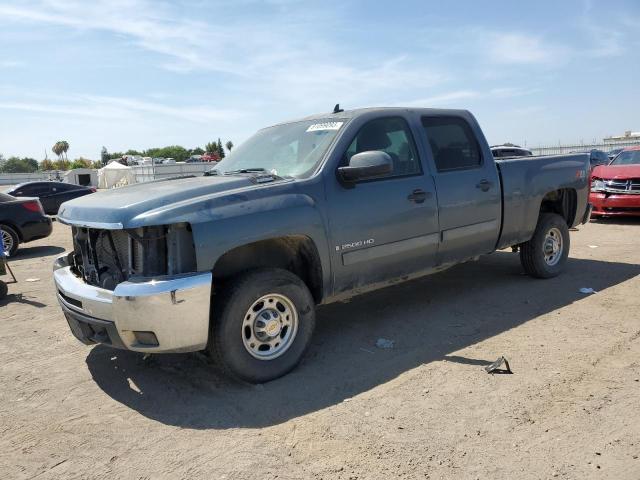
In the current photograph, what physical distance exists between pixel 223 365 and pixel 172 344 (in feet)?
1.37

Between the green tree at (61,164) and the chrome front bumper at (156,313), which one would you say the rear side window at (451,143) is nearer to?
the chrome front bumper at (156,313)

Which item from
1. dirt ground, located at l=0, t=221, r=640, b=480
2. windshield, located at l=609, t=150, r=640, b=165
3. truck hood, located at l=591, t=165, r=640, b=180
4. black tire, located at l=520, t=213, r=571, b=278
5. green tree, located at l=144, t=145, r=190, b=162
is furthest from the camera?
green tree, located at l=144, t=145, r=190, b=162

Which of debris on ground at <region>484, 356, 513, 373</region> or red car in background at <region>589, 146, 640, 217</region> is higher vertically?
red car in background at <region>589, 146, 640, 217</region>

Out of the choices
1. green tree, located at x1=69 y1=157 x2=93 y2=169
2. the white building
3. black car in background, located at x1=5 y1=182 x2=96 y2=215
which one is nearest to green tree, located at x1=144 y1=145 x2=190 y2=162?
green tree, located at x1=69 y1=157 x2=93 y2=169

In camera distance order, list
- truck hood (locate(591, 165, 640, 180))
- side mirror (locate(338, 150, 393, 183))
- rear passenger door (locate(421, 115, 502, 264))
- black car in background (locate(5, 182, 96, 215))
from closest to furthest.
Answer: side mirror (locate(338, 150, 393, 183)) → rear passenger door (locate(421, 115, 502, 264)) → truck hood (locate(591, 165, 640, 180)) → black car in background (locate(5, 182, 96, 215))

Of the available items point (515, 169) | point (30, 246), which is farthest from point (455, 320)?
point (30, 246)

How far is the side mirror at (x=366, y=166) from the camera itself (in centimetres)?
412

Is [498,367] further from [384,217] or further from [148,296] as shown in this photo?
[148,296]

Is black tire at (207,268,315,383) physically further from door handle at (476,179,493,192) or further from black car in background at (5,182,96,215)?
black car in background at (5,182,96,215)

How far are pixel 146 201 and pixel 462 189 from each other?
3008 mm

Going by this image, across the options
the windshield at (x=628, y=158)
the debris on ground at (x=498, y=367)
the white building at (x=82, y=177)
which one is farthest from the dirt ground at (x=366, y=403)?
the white building at (x=82, y=177)

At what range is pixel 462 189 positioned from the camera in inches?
203

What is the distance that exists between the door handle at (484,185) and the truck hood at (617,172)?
7100 mm

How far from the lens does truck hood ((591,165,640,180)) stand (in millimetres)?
10898
